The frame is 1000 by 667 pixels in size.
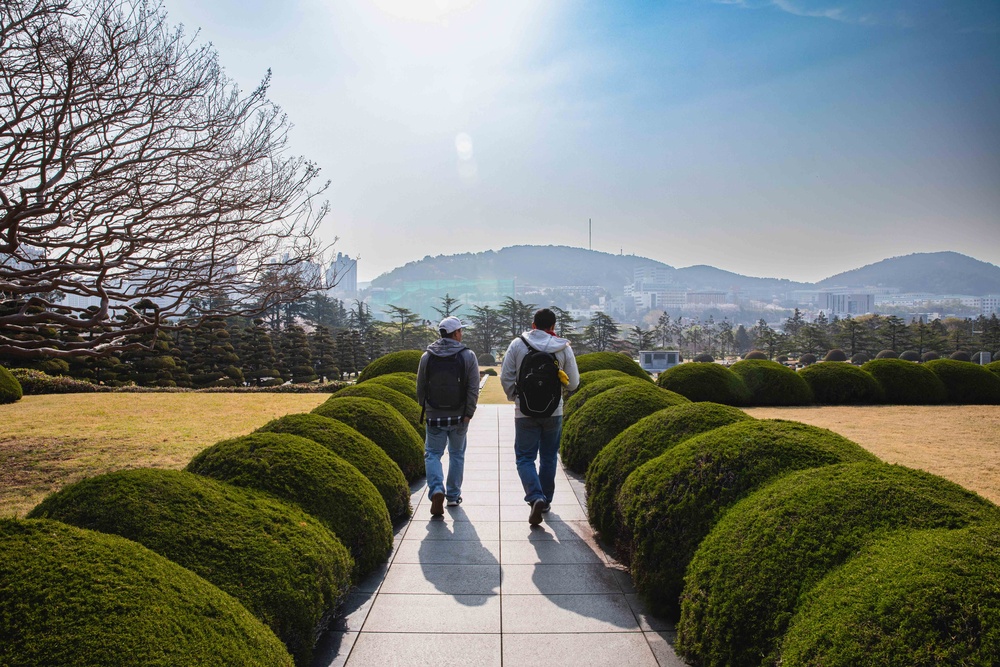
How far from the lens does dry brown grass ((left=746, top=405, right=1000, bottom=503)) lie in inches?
292

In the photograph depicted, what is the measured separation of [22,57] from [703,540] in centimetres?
955

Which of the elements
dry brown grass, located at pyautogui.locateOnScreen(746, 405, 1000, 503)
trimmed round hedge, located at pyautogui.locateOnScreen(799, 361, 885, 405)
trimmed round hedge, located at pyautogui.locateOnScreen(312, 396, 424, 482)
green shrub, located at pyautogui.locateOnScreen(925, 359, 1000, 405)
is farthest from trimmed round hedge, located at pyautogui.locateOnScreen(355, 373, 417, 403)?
green shrub, located at pyautogui.locateOnScreen(925, 359, 1000, 405)

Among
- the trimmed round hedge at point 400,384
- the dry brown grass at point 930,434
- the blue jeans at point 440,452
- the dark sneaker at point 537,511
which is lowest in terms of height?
the dry brown grass at point 930,434

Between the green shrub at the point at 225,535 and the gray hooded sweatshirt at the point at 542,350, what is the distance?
86.9 inches

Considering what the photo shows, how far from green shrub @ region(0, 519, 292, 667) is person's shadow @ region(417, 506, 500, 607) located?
1.79 metres

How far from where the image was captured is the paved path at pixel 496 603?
3.15 meters

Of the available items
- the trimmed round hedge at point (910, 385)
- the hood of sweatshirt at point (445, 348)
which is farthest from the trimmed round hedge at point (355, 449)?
the trimmed round hedge at point (910, 385)

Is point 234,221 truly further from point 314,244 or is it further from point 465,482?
point 465,482

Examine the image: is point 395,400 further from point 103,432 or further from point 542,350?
point 103,432

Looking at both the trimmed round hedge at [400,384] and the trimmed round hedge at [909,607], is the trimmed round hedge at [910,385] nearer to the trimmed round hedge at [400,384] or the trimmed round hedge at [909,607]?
the trimmed round hedge at [400,384]

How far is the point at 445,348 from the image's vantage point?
5508 millimetres

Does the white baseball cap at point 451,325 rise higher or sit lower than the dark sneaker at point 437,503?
higher

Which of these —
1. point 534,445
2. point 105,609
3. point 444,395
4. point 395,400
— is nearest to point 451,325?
point 444,395

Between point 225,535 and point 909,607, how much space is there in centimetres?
263
